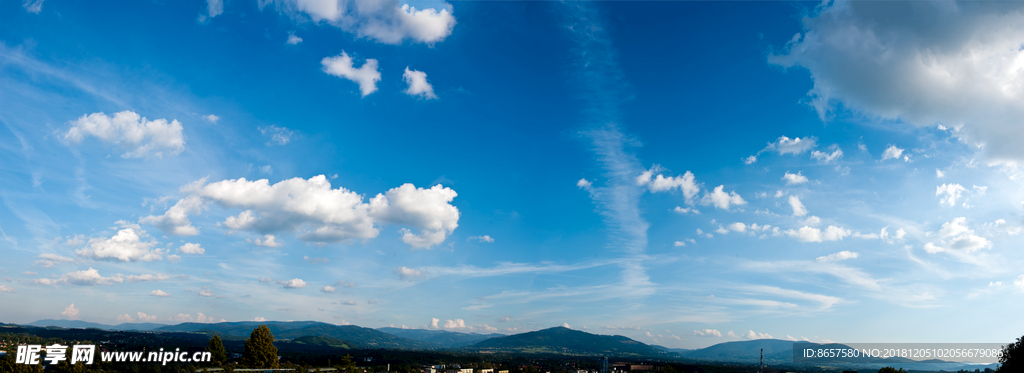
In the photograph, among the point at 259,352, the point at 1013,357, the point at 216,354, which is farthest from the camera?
the point at 216,354

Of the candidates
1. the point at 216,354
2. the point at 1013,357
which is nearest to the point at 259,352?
the point at 216,354

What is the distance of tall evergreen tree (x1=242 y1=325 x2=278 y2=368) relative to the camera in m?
74.2

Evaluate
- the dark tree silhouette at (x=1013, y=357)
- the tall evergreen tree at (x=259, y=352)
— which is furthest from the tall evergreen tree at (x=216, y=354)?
the dark tree silhouette at (x=1013, y=357)

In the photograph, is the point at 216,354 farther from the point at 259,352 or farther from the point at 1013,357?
the point at 1013,357

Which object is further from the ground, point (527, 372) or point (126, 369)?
point (126, 369)

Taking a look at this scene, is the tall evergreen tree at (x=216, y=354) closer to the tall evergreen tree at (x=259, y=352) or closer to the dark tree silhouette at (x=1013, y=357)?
the tall evergreen tree at (x=259, y=352)

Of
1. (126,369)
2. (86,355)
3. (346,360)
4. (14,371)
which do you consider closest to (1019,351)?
(346,360)

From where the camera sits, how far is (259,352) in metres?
74.2

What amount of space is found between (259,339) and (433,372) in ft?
243

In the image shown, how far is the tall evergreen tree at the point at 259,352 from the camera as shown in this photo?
7419cm

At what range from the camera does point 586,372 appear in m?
187

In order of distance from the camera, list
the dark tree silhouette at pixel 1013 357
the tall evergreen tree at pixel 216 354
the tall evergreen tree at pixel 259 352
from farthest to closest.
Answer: the tall evergreen tree at pixel 216 354
the tall evergreen tree at pixel 259 352
the dark tree silhouette at pixel 1013 357

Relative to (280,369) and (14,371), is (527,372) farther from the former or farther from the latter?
(14,371)

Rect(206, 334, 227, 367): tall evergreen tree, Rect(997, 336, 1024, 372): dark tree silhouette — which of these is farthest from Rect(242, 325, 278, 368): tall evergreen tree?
Rect(997, 336, 1024, 372): dark tree silhouette
